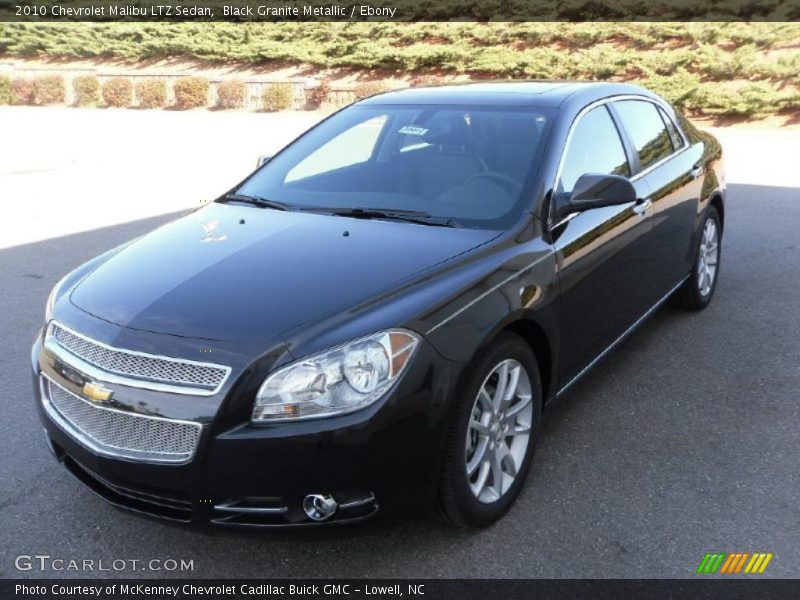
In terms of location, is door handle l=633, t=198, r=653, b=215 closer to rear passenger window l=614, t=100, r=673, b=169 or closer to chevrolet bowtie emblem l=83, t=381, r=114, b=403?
rear passenger window l=614, t=100, r=673, b=169

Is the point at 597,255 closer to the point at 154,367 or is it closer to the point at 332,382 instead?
the point at 332,382

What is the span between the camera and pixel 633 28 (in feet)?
78.8

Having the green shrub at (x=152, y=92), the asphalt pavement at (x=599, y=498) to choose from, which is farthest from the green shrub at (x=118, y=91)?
the asphalt pavement at (x=599, y=498)

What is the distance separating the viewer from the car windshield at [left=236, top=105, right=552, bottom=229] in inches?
138

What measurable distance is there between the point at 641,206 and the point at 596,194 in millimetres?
848

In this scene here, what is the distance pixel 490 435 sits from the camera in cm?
301

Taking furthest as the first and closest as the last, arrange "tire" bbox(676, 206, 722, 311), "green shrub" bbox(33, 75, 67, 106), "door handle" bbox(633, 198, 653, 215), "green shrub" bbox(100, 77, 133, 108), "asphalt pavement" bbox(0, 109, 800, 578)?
"green shrub" bbox(33, 75, 67, 106)
"green shrub" bbox(100, 77, 133, 108)
"tire" bbox(676, 206, 722, 311)
"door handle" bbox(633, 198, 653, 215)
"asphalt pavement" bbox(0, 109, 800, 578)

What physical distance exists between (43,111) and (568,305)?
2450 centimetres

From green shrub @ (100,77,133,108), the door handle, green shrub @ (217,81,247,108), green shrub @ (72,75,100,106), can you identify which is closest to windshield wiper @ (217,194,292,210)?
the door handle

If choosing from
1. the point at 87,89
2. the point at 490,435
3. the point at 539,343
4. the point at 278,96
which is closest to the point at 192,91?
the point at 278,96

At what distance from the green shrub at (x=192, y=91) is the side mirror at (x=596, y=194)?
22.3 m

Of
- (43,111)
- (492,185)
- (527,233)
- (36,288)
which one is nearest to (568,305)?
(527,233)

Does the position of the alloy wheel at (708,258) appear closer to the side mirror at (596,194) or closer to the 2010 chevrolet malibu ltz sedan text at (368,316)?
the 2010 chevrolet malibu ltz sedan text at (368,316)

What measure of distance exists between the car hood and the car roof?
39.4 inches
